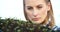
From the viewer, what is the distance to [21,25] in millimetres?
3490

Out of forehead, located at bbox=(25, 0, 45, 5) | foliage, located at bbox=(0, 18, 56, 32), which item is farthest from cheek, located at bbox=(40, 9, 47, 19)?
foliage, located at bbox=(0, 18, 56, 32)

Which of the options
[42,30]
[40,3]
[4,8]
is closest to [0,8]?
[4,8]

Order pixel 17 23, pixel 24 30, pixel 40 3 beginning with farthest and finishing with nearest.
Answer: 1. pixel 40 3
2. pixel 17 23
3. pixel 24 30

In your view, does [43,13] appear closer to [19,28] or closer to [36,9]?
[36,9]

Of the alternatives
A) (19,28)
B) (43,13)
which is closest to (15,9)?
(43,13)

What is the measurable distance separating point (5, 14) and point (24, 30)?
164 centimetres

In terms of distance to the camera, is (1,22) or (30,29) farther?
(1,22)

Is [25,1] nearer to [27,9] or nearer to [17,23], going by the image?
[27,9]

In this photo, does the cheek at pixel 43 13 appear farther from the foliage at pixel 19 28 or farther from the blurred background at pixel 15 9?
the foliage at pixel 19 28

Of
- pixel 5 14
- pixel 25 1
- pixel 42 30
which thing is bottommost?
pixel 42 30

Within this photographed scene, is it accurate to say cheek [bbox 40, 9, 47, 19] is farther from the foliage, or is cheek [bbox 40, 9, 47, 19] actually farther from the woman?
the foliage

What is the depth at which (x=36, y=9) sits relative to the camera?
15.4 ft

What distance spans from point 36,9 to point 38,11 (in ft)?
0.27

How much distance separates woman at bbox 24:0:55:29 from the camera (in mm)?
4707
